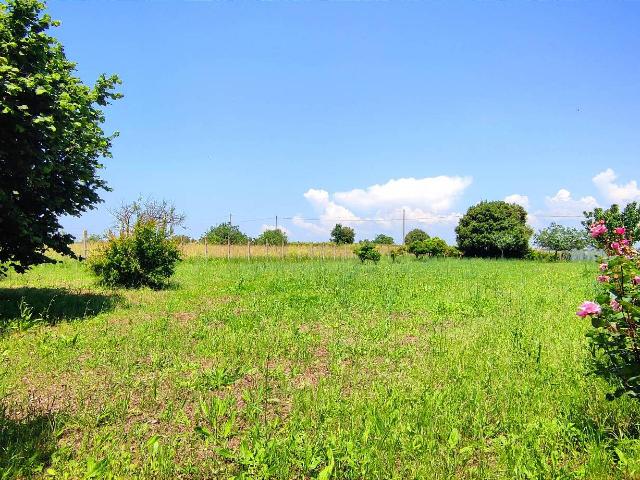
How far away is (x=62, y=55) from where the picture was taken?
A: 34.9ft

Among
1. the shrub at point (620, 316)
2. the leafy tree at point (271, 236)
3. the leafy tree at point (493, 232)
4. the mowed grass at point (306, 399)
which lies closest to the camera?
the shrub at point (620, 316)

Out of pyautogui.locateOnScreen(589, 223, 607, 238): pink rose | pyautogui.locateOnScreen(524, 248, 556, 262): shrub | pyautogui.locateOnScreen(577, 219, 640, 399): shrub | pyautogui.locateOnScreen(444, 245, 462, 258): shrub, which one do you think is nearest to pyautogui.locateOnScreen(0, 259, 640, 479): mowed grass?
pyautogui.locateOnScreen(577, 219, 640, 399): shrub

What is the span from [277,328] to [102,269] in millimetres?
9208

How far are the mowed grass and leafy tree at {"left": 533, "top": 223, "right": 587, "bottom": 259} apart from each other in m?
42.8

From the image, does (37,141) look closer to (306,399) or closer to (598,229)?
(306,399)

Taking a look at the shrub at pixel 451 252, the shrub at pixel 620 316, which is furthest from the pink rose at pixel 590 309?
the shrub at pixel 451 252

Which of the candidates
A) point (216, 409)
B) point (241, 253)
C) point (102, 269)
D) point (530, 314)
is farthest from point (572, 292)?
point (241, 253)

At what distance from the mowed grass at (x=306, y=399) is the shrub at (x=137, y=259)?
515cm

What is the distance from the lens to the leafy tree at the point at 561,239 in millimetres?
45781

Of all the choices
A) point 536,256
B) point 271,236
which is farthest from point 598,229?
point 271,236

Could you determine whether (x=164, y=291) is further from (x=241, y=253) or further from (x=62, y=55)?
(x=241, y=253)

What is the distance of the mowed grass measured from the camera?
331 centimetres

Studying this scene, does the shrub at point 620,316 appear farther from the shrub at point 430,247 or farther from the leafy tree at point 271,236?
the leafy tree at point 271,236

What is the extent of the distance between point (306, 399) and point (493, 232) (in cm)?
4306
